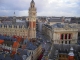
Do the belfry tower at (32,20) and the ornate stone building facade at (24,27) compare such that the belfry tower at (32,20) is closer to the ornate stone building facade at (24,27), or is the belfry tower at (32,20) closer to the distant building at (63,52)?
the ornate stone building facade at (24,27)

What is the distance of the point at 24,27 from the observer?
8412 centimetres

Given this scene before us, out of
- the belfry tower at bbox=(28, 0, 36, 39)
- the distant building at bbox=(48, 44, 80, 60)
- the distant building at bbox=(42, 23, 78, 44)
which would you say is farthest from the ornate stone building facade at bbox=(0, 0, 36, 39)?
the distant building at bbox=(48, 44, 80, 60)

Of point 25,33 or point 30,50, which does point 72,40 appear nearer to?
point 25,33

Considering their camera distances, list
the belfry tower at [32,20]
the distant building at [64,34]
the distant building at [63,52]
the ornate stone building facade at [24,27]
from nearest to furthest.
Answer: the distant building at [63,52] < the distant building at [64,34] < the belfry tower at [32,20] < the ornate stone building facade at [24,27]

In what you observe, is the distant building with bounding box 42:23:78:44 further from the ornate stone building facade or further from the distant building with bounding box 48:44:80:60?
the distant building with bounding box 48:44:80:60

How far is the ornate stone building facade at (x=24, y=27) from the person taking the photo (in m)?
82.5

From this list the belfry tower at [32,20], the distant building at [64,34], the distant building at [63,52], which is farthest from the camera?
the belfry tower at [32,20]

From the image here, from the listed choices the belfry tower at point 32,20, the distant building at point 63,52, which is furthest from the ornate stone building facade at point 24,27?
the distant building at point 63,52

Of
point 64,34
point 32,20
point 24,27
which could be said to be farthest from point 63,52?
point 24,27

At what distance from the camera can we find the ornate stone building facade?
82.5 meters

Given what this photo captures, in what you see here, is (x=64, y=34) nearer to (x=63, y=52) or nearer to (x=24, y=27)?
(x=24, y=27)

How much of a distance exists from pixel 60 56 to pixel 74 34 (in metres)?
37.4

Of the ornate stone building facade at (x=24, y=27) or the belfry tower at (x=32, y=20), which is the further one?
the ornate stone building facade at (x=24, y=27)

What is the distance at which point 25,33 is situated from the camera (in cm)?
8381
